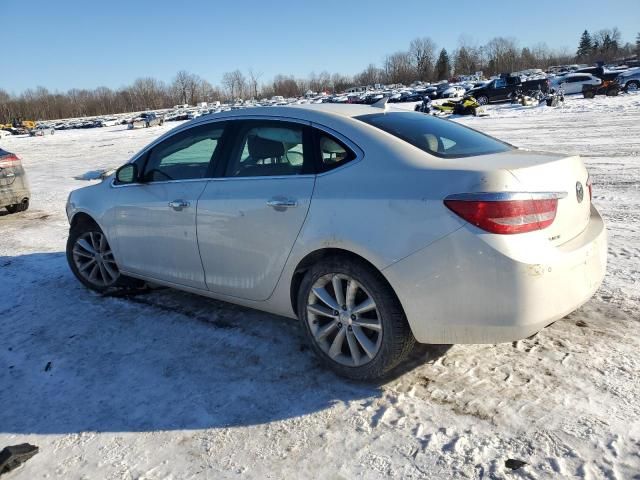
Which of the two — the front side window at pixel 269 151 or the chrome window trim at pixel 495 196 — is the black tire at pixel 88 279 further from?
the chrome window trim at pixel 495 196

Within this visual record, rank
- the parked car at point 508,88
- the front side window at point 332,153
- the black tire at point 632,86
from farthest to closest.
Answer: the parked car at point 508,88, the black tire at point 632,86, the front side window at point 332,153

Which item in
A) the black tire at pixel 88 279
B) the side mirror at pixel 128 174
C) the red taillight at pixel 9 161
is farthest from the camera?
the red taillight at pixel 9 161

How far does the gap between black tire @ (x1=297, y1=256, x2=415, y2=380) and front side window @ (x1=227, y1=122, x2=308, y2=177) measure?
0.66 metres

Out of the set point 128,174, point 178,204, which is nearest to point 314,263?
point 178,204

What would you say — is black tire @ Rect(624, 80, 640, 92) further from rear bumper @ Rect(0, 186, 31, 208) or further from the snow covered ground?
rear bumper @ Rect(0, 186, 31, 208)

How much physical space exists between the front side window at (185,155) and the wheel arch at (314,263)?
1.14m

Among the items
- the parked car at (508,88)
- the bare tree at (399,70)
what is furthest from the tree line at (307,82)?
the parked car at (508,88)

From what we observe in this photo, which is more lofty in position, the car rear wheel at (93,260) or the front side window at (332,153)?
the front side window at (332,153)

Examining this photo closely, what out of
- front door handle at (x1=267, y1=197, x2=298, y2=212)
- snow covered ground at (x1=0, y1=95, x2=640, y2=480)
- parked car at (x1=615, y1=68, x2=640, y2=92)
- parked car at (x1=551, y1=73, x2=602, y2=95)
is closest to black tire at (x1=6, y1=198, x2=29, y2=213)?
snow covered ground at (x1=0, y1=95, x2=640, y2=480)

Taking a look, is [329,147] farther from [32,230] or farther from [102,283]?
[32,230]

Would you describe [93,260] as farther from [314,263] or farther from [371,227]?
[371,227]

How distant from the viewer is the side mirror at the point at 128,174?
15.0 feet

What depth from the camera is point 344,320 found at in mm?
3236

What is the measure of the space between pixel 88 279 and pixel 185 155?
71.2 inches
